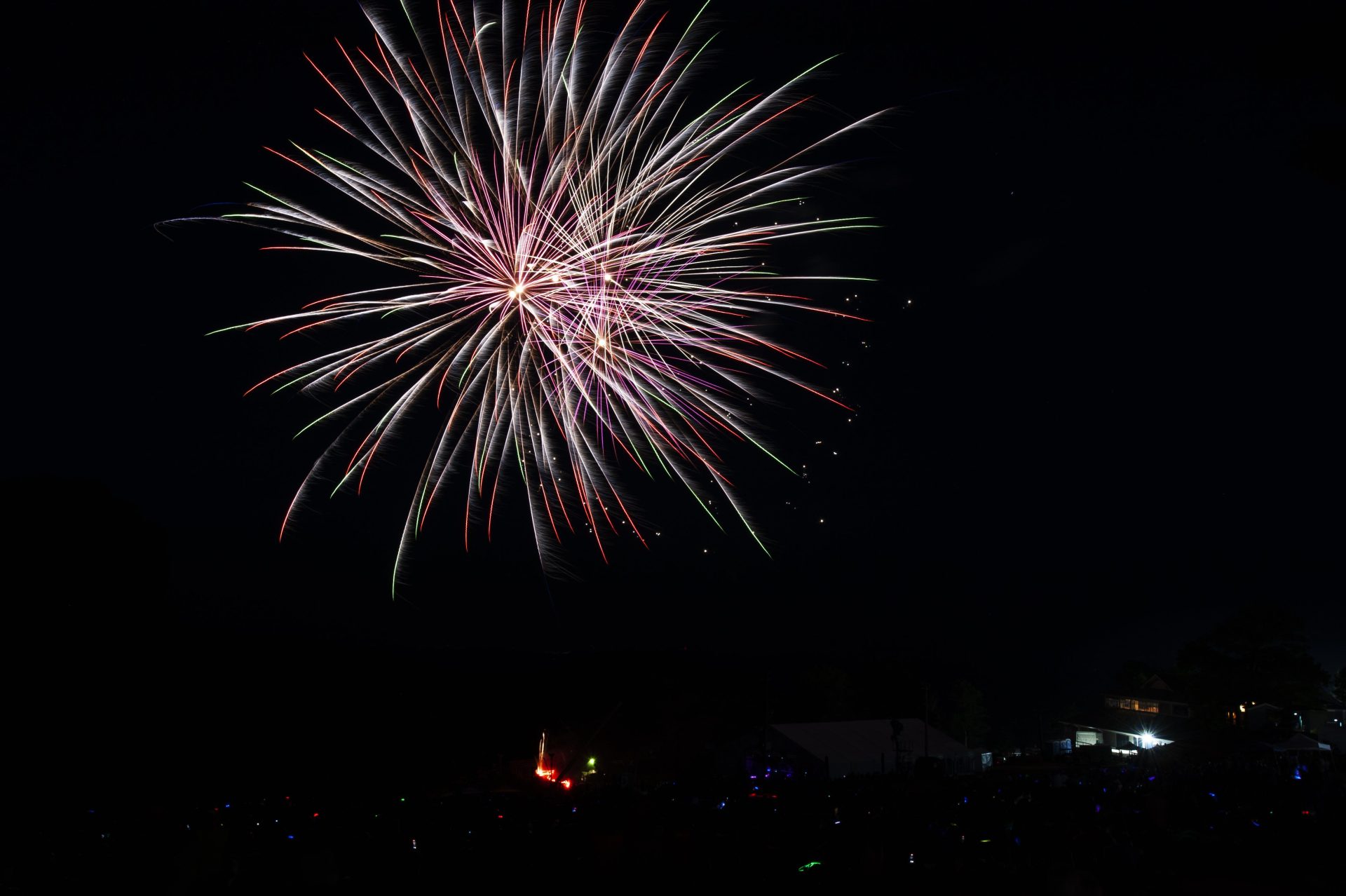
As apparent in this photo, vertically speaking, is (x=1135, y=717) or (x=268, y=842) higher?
Answer: (x=1135, y=717)

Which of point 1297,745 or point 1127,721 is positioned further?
point 1127,721

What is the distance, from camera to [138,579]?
94.1 feet

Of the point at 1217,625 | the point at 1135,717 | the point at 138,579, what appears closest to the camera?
the point at 138,579

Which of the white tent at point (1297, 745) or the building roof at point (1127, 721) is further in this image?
the building roof at point (1127, 721)

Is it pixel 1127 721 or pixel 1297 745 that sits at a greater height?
pixel 1127 721

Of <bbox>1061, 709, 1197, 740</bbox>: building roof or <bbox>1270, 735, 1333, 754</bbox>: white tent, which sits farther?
<bbox>1061, 709, 1197, 740</bbox>: building roof

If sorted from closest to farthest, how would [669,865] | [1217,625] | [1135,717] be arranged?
[669,865]
[1217,625]
[1135,717]

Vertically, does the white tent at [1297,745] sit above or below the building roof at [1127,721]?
below

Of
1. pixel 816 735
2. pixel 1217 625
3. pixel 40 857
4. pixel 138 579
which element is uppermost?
pixel 1217 625

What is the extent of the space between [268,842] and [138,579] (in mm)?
19710

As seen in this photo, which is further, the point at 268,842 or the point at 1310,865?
the point at 268,842

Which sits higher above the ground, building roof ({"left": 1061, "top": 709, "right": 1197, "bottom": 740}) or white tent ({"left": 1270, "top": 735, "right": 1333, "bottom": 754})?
building roof ({"left": 1061, "top": 709, "right": 1197, "bottom": 740})

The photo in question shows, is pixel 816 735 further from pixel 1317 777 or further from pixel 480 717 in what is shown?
pixel 480 717

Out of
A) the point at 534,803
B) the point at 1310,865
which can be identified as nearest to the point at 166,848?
the point at 534,803
